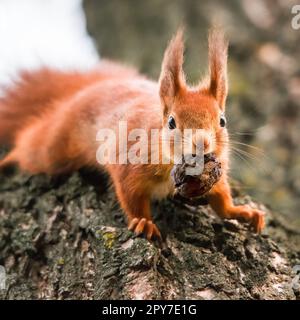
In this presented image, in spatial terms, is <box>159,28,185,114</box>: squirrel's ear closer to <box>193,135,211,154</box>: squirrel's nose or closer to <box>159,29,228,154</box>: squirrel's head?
<box>159,29,228,154</box>: squirrel's head

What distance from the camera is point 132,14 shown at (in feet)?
12.6

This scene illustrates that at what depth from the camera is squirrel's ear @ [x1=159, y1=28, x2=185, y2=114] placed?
2.13m

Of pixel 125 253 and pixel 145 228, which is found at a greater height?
pixel 145 228

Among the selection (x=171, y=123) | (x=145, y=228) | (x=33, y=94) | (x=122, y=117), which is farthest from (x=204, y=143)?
(x=33, y=94)

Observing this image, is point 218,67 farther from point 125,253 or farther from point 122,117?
point 125,253

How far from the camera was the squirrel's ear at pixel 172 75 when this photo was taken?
7.00 feet

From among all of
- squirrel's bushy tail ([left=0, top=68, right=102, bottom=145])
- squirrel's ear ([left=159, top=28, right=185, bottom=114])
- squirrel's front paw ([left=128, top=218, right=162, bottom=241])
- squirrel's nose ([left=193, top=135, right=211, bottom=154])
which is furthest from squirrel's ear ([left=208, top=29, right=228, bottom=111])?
squirrel's bushy tail ([left=0, top=68, right=102, bottom=145])

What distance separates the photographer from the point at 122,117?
2.52 m

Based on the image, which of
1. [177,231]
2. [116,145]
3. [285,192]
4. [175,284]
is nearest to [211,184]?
[177,231]

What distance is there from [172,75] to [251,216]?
0.61 metres

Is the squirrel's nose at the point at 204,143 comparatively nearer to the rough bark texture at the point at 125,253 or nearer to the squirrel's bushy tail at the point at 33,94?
the rough bark texture at the point at 125,253

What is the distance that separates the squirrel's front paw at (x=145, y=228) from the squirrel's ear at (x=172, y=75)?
431 millimetres

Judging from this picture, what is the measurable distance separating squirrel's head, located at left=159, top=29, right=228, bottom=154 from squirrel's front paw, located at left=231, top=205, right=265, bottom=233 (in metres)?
0.27
